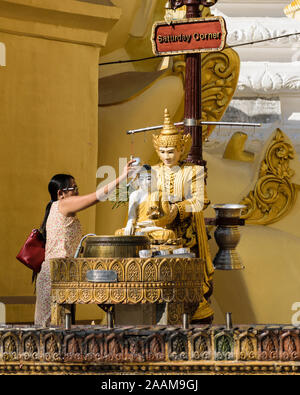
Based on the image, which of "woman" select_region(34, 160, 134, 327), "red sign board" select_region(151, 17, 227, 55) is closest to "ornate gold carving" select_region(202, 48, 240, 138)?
"red sign board" select_region(151, 17, 227, 55)

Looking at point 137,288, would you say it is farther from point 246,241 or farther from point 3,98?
point 246,241

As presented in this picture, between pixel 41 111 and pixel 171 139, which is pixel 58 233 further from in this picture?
pixel 41 111

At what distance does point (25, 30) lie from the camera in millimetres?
9000

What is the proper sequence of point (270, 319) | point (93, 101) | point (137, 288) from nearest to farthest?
point (137, 288) < point (93, 101) < point (270, 319)

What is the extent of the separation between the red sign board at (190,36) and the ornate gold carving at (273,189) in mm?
2220

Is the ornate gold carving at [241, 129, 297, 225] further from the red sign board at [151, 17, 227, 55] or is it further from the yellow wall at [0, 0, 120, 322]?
the red sign board at [151, 17, 227, 55]

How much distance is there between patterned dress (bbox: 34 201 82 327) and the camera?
7.41m

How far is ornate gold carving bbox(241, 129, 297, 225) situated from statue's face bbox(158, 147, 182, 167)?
2.38 metres

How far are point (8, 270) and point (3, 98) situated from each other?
1.34 m

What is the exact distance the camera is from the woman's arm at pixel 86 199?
7121 millimetres

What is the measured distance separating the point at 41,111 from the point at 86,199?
6.76 feet

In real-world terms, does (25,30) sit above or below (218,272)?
above

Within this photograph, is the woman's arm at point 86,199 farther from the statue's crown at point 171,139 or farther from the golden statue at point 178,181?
the statue's crown at point 171,139
